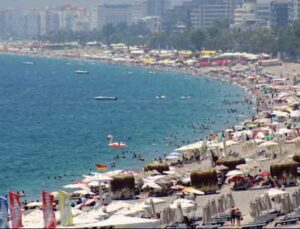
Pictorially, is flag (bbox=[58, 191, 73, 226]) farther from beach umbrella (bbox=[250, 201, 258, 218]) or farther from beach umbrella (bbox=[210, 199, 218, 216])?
beach umbrella (bbox=[250, 201, 258, 218])

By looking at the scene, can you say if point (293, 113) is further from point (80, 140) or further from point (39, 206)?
point (39, 206)

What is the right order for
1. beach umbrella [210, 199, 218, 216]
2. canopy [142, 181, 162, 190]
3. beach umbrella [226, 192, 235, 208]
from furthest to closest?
canopy [142, 181, 162, 190], beach umbrella [226, 192, 235, 208], beach umbrella [210, 199, 218, 216]

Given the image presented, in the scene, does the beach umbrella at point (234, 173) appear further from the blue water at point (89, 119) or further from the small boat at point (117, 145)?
the small boat at point (117, 145)

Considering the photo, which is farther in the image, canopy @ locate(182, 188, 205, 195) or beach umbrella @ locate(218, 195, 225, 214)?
canopy @ locate(182, 188, 205, 195)

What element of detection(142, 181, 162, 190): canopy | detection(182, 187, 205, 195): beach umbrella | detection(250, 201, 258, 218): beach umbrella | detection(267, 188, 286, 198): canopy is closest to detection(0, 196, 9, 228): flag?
detection(250, 201, 258, 218): beach umbrella

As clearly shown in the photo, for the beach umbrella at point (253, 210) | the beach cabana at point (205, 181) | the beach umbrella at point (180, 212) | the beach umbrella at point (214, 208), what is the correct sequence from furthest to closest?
the beach cabana at point (205, 181) < the beach umbrella at point (214, 208) < the beach umbrella at point (253, 210) < the beach umbrella at point (180, 212)

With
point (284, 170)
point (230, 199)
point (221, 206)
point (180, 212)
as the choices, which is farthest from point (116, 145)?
point (180, 212)

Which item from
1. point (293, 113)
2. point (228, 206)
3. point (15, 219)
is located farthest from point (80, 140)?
point (15, 219)

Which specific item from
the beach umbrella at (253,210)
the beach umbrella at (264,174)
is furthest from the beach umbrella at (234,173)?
the beach umbrella at (253,210)
